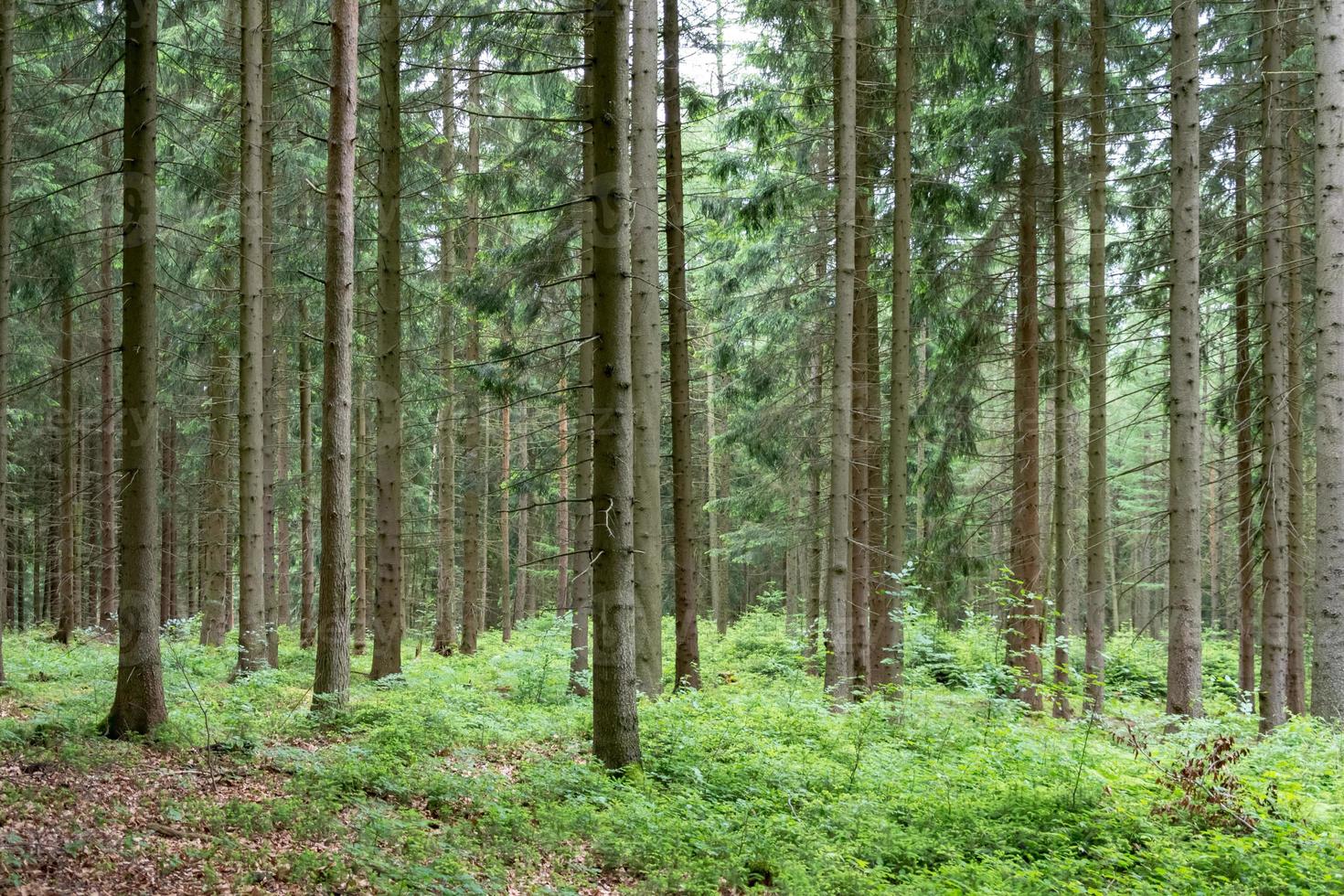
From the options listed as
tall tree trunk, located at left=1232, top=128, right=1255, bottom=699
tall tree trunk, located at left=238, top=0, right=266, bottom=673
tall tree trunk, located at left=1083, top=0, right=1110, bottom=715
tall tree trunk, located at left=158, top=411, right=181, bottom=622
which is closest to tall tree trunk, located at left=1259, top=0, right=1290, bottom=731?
tall tree trunk, located at left=1232, top=128, right=1255, bottom=699

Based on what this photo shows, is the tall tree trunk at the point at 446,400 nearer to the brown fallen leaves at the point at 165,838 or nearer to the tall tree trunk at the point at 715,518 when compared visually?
the tall tree trunk at the point at 715,518

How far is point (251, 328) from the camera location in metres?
11.7

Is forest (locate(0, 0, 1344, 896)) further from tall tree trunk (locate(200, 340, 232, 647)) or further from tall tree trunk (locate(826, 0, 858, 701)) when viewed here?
tall tree trunk (locate(200, 340, 232, 647))

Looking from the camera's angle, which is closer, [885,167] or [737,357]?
[885,167]

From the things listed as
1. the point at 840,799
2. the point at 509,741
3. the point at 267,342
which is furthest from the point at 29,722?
the point at 267,342

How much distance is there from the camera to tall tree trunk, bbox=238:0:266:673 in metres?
11.5

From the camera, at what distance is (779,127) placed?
12297 millimetres

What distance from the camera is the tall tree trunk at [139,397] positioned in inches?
296

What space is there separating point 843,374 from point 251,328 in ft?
26.4

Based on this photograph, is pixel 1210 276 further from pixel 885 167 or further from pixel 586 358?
pixel 586 358

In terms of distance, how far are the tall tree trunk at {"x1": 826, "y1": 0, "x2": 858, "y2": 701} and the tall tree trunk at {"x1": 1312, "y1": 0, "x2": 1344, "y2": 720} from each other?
197 inches

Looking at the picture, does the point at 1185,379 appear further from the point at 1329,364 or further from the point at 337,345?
the point at 337,345

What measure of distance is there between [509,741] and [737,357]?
9485 mm

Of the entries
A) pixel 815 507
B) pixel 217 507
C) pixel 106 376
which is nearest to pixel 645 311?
pixel 815 507
